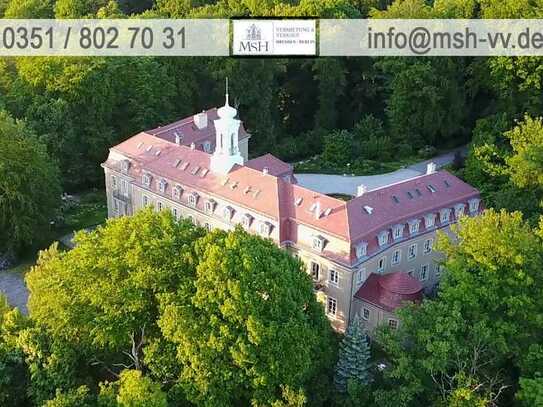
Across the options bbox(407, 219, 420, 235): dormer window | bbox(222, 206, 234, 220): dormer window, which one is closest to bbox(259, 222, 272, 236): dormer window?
bbox(222, 206, 234, 220): dormer window

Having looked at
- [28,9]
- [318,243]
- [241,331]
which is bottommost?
[318,243]

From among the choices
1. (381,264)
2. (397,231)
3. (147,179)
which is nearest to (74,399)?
(381,264)

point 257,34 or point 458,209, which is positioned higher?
point 257,34

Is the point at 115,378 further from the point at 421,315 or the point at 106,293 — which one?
the point at 421,315

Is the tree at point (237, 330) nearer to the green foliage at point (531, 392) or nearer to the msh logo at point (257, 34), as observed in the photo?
the green foliage at point (531, 392)

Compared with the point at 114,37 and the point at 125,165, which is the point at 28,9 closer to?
the point at 114,37

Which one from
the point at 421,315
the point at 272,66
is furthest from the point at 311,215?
the point at 272,66

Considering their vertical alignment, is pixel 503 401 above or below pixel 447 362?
below
